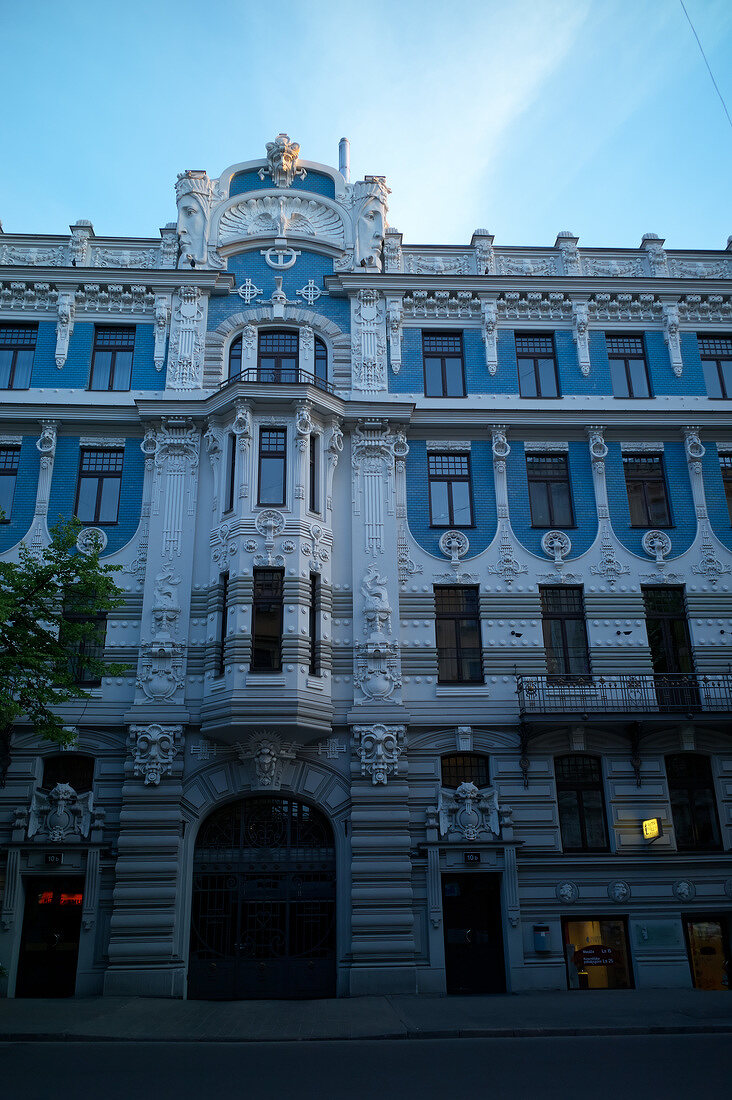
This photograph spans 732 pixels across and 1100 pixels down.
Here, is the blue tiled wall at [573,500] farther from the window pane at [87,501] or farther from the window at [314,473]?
the window pane at [87,501]

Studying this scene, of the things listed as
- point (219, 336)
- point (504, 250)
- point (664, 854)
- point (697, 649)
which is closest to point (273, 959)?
point (664, 854)

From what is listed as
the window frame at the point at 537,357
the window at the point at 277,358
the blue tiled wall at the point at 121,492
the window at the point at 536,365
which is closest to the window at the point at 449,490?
the window frame at the point at 537,357

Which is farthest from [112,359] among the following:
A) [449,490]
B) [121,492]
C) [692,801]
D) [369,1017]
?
[692,801]

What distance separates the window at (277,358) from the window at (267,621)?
6.14m

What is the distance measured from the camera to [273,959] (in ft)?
66.2

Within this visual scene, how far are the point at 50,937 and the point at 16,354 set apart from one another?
15876 millimetres

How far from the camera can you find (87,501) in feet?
78.0

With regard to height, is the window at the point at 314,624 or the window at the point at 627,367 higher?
the window at the point at 627,367

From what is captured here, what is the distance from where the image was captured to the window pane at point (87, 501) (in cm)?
2361

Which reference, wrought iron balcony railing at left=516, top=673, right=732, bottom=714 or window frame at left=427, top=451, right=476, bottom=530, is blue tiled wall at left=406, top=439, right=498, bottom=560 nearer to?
window frame at left=427, top=451, right=476, bottom=530

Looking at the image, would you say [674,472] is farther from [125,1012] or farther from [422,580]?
[125,1012]

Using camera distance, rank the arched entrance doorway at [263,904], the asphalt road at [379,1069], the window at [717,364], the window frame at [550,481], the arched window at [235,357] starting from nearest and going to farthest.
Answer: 1. the asphalt road at [379,1069]
2. the arched entrance doorway at [263,904]
3. the window frame at [550,481]
4. the arched window at [235,357]
5. the window at [717,364]

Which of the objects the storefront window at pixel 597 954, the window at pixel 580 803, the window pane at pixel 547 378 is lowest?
the storefront window at pixel 597 954

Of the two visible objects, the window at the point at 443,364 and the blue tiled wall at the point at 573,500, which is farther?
the window at the point at 443,364
